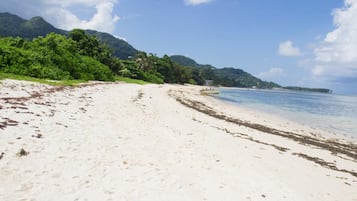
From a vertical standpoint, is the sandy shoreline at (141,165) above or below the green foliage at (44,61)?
below

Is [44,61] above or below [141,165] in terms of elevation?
above

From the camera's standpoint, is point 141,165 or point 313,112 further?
point 313,112

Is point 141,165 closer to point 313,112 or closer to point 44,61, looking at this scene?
point 44,61

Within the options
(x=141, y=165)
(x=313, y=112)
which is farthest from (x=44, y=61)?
(x=313, y=112)

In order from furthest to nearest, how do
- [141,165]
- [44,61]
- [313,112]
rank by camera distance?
[313,112] < [44,61] < [141,165]

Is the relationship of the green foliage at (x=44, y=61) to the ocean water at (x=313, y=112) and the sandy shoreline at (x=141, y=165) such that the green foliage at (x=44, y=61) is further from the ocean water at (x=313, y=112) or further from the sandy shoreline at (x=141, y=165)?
the ocean water at (x=313, y=112)

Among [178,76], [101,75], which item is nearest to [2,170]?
[101,75]

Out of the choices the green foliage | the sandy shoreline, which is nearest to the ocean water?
the sandy shoreline

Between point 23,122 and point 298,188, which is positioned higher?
point 23,122

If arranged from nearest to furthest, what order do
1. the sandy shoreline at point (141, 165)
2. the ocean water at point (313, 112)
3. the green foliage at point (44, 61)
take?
the sandy shoreline at point (141, 165), the ocean water at point (313, 112), the green foliage at point (44, 61)

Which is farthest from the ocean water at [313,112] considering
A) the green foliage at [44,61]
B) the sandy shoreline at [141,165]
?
the green foliage at [44,61]

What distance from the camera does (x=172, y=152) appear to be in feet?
29.3

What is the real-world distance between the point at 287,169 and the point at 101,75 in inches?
2033

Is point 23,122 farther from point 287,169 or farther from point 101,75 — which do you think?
point 101,75
